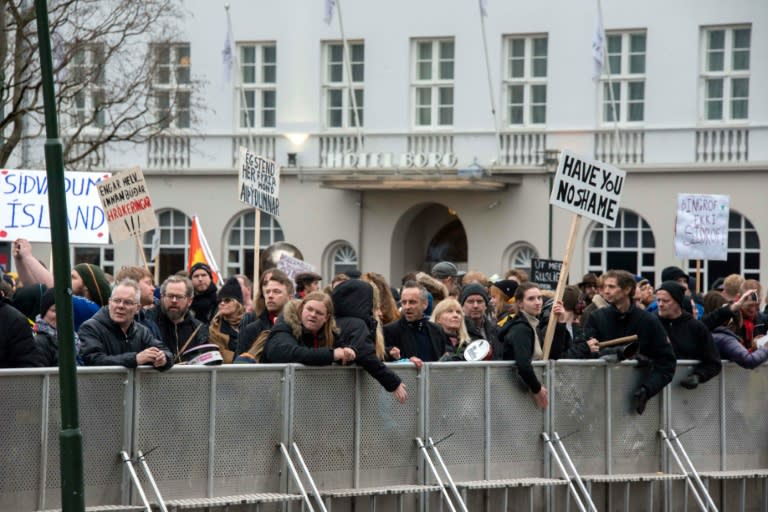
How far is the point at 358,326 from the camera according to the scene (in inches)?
476

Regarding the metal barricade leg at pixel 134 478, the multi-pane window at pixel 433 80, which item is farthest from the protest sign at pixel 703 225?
the metal barricade leg at pixel 134 478

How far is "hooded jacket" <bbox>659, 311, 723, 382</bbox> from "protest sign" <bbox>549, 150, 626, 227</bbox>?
0.97 metres

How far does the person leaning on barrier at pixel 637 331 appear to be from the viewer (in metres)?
13.9

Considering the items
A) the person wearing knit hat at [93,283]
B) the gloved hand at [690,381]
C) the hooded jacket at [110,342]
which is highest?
the person wearing knit hat at [93,283]

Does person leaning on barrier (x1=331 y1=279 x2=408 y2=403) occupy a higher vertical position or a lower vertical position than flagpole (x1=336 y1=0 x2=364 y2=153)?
lower

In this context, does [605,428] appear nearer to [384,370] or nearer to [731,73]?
[384,370]

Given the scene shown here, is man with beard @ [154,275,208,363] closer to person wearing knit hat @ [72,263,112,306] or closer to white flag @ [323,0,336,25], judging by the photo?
person wearing knit hat @ [72,263,112,306]

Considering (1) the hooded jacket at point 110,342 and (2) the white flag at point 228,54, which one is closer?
(1) the hooded jacket at point 110,342

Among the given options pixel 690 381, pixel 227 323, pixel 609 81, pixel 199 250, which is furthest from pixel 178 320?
pixel 609 81

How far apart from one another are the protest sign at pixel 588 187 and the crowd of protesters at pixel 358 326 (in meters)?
0.76

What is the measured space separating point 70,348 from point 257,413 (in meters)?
1.78

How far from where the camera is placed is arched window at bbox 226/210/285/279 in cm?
4041

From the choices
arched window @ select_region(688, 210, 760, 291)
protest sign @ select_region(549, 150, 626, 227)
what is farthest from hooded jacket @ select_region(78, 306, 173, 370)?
arched window @ select_region(688, 210, 760, 291)

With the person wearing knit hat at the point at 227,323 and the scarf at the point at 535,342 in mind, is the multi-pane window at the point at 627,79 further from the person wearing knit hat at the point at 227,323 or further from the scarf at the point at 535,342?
the scarf at the point at 535,342
